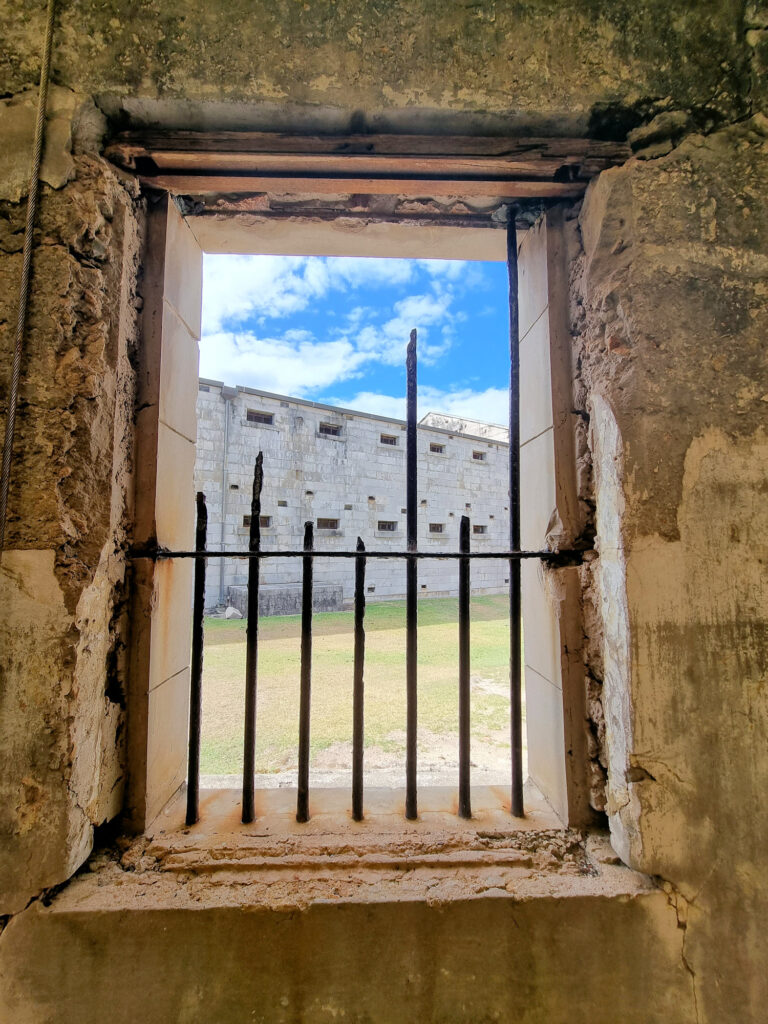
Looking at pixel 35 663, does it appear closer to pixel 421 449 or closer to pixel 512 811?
pixel 512 811

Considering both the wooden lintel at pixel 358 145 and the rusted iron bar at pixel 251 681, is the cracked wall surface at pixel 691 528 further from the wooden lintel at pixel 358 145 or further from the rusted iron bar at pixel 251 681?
the rusted iron bar at pixel 251 681

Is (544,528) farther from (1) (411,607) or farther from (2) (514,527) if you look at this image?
(1) (411,607)

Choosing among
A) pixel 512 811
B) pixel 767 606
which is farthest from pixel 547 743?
pixel 767 606

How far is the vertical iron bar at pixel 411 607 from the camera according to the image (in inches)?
44.4

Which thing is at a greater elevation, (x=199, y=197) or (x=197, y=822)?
(x=199, y=197)

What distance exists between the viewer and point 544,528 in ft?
3.96

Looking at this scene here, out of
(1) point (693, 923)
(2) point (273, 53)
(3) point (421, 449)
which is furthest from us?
(3) point (421, 449)

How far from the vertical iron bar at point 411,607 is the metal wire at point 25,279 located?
0.92 m

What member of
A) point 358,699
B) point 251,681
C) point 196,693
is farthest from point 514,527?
point 196,693

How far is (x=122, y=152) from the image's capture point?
1052mm

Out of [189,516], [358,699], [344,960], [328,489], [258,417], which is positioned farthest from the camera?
[328,489]

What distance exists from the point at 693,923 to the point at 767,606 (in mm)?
709

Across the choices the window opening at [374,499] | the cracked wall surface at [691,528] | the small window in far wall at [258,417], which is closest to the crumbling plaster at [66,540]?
the cracked wall surface at [691,528]

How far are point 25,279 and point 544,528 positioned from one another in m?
1.43
